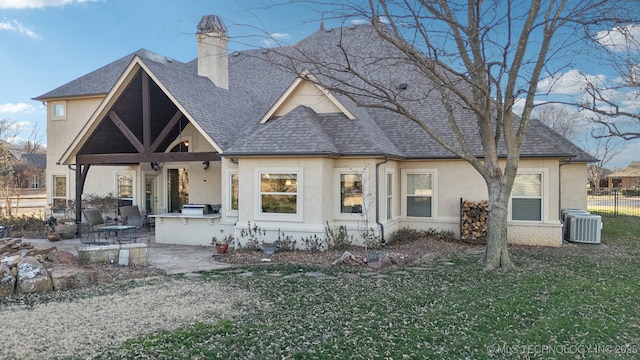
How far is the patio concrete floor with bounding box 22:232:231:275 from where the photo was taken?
31.7 ft

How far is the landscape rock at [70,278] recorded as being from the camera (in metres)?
7.36

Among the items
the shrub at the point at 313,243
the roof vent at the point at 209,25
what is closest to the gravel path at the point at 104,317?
the shrub at the point at 313,243

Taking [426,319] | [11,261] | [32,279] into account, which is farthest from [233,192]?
[426,319]

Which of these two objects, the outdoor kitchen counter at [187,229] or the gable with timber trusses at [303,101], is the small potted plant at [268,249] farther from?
the gable with timber trusses at [303,101]

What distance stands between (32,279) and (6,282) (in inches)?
14.1

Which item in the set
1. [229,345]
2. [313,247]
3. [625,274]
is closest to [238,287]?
[229,345]

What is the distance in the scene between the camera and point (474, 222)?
12789mm

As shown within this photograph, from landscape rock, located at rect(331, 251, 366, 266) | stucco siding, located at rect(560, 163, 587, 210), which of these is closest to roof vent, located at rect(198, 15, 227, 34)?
landscape rock, located at rect(331, 251, 366, 266)

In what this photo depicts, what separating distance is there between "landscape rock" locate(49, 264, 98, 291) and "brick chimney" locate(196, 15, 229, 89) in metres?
11.2

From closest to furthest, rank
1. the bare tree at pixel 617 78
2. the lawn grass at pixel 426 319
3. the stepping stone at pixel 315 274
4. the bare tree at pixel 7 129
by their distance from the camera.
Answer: the lawn grass at pixel 426 319
the stepping stone at pixel 315 274
the bare tree at pixel 617 78
the bare tree at pixel 7 129

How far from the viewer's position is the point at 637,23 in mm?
8438

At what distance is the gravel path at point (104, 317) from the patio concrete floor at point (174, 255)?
1937mm

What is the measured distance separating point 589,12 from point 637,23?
1007mm

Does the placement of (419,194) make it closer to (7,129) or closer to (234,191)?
(234,191)
